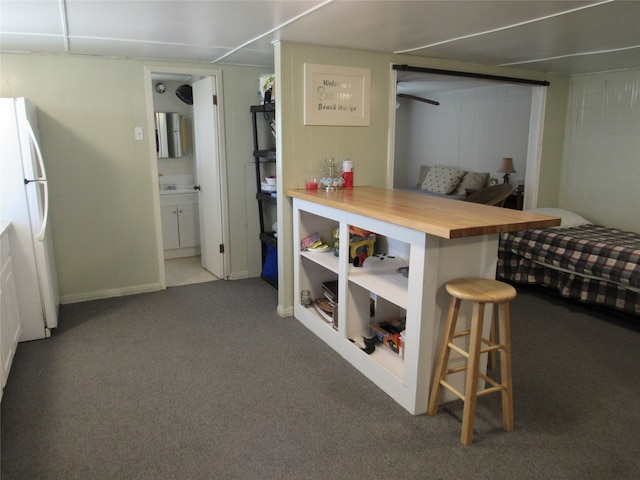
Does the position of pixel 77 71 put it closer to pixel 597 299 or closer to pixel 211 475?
pixel 211 475

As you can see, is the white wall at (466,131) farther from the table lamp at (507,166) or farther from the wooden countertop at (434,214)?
the wooden countertop at (434,214)

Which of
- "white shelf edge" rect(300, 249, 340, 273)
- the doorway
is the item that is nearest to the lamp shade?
the doorway

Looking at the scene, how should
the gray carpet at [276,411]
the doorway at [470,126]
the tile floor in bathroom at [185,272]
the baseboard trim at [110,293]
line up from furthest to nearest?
1. the doorway at [470,126]
2. the tile floor in bathroom at [185,272]
3. the baseboard trim at [110,293]
4. the gray carpet at [276,411]

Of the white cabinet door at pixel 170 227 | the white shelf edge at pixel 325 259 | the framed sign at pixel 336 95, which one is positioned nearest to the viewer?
the white shelf edge at pixel 325 259

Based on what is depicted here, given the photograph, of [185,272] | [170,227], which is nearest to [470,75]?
[185,272]

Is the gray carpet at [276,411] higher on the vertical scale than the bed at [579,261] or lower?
lower

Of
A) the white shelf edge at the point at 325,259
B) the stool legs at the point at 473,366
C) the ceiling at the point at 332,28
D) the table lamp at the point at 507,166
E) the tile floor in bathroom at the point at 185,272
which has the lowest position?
the tile floor in bathroom at the point at 185,272

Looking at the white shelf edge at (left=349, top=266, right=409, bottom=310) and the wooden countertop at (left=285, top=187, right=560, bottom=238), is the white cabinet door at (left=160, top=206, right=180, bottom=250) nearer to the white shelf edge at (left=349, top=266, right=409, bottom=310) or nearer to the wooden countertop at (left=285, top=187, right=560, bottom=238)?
the wooden countertop at (left=285, top=187, right=560, bottom=238)

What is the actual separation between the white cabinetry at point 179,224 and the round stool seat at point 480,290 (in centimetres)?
371

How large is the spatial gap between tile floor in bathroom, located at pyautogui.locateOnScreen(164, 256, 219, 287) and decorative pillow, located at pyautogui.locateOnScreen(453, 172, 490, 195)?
127 inches

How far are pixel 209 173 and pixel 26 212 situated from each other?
1.72 m

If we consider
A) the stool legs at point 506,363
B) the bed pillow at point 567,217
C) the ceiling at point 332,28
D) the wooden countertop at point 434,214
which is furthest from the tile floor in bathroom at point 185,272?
the bed pillow at point 567,217

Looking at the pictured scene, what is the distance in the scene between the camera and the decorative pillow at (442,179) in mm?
5863

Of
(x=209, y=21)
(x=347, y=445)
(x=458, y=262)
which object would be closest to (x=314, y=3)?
(x=209, y=21)
